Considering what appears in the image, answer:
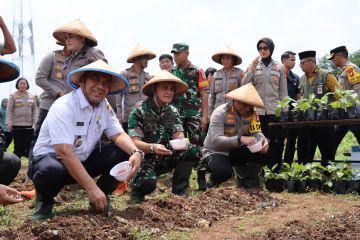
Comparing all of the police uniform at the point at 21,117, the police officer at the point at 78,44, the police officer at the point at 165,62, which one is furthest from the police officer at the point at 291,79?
the police uniform at the point at 21,117

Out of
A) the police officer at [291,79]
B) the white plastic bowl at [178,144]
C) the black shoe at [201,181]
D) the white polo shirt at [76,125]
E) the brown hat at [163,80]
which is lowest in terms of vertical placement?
the black shoe at [201,181]

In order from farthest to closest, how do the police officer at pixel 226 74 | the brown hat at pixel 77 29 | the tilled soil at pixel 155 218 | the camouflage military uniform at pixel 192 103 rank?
the police officer at pixel 226 74 → the camouflage military uniform at pixel 192 103 → the brown hat at pixel 77 29 → the tilled soil at pixel 155 218

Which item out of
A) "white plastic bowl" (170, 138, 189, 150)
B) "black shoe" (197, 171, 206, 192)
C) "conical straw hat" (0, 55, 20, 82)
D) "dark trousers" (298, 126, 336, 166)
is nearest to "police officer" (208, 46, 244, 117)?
"dark trousers" (298, 126, 336, 166)

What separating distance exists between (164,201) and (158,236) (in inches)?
27.8

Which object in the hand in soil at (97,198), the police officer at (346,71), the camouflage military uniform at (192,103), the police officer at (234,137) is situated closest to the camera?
the hand in soil at (97,198)

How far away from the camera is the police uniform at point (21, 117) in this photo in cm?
941

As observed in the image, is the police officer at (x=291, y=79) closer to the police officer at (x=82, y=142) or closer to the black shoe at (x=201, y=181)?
the black shoe at (x=201, y=181)

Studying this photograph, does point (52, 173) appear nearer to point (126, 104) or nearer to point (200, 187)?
point (200, 187)

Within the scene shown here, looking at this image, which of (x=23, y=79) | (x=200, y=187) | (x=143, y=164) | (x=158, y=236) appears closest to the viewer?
(x=158, y=236)

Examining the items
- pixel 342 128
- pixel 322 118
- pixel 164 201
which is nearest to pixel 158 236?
pixel 164 201

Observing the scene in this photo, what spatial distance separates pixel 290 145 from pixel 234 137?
1.69 meters

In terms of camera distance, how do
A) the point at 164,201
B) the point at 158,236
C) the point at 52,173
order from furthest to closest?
the point at 164,201, the point at 52,173, the point at 158,236

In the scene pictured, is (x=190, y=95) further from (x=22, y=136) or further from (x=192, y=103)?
(x=22, y=136)

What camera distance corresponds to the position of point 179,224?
3592 millimetres
